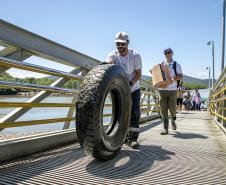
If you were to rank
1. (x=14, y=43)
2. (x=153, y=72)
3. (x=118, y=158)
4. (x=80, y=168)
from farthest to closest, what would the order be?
1. (x=153, y=72)
2. (x=118, y=158)
3. (x=14, y=43)
4. (x=80, y=168)

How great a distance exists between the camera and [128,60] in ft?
15.4

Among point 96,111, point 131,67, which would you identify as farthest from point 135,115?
point 96,111

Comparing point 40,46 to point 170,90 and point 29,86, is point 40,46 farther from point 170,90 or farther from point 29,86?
point 170,90

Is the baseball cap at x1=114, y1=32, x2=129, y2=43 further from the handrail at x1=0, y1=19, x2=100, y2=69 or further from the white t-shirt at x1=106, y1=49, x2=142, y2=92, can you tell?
the handrail at x1=0, y1=19, x2=100, y2=69

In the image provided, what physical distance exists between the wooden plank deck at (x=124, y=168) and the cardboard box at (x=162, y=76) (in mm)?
2319

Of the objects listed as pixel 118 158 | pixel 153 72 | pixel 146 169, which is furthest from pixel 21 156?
pixel 153 72

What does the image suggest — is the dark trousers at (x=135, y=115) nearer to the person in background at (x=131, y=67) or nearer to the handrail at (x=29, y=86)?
the person in background at (x=131, y=67)

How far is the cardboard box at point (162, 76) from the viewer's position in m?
6.61

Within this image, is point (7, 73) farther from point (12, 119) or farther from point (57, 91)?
point (57, 91)

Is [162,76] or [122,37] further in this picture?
[162,76]

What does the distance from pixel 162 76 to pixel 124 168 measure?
358 cm

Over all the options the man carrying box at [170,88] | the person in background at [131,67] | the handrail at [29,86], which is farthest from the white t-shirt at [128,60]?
the man carrying box at [170,88]

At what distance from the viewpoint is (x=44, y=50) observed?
410 centimetres

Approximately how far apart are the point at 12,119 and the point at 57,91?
0.90 metres
